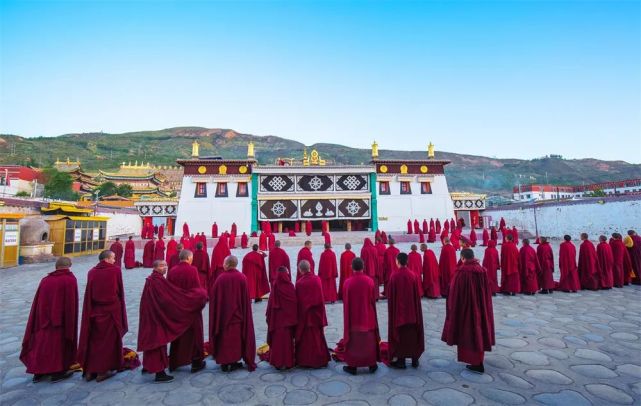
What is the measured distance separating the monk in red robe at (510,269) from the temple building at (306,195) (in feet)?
60.1

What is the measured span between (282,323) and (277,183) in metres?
22.2

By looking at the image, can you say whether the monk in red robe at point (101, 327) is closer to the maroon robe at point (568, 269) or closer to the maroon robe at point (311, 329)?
the maroon robe at point (311, 329)

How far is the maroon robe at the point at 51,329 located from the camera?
361cm

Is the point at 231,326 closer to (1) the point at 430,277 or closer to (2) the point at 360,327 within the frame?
(2) the point at 360,327

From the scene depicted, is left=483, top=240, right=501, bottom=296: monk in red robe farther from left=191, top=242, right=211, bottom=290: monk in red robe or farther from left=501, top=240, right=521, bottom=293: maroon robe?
left=191, top=242, right=211, bottom=290: monk in red robe

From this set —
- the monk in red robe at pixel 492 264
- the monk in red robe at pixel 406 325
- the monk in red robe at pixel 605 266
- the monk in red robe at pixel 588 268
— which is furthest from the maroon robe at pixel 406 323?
the monk in red robe at pixel 605 266

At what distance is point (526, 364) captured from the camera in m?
3.88

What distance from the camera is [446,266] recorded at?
7754mm

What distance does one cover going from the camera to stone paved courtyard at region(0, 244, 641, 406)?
10.4 feet

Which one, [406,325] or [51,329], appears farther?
[406,325]

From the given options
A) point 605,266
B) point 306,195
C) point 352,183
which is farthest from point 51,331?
point 352,183

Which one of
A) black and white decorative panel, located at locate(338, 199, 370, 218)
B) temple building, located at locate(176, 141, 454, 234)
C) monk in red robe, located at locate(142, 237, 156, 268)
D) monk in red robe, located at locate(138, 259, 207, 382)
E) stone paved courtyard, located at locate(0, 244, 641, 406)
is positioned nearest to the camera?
stone paved courtyard, located at locate(0, 244, 641, 406)

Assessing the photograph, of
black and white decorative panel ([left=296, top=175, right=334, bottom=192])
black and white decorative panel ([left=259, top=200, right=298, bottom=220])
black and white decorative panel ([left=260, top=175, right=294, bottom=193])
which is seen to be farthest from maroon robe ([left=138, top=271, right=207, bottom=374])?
black and white decorative panel ([left=296, top=175, right=334, bottom=192])

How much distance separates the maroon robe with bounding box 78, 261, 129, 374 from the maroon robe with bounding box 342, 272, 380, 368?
2.70 m
